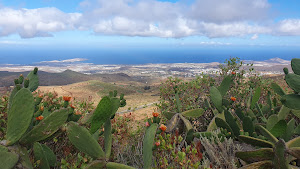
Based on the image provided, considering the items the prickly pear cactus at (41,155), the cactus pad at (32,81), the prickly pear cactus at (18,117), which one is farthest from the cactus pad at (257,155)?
the cactus pad at (32,81)

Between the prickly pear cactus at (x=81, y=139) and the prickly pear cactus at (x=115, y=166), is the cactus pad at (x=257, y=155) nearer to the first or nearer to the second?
the prickly pear cactus at (x=115, y=166)

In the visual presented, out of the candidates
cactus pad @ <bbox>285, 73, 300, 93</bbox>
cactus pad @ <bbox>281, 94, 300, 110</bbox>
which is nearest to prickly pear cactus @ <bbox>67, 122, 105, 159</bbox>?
cactus pad @ <bbox>281, 94, 300, 110</bbox>

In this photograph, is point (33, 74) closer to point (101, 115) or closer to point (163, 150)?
point (101, 115)

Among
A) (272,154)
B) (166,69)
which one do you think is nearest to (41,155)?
(272,154)

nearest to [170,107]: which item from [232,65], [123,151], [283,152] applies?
[232,65]

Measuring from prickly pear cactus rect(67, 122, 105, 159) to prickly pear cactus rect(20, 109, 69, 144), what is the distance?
0.75ft

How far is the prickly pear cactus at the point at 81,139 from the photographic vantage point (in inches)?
91.1

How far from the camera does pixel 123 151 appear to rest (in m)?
3.60

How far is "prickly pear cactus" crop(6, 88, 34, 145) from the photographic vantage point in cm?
228

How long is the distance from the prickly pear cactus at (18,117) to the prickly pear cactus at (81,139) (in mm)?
451

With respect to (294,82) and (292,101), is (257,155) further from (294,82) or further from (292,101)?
(294,82)

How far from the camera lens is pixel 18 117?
89.7 inches

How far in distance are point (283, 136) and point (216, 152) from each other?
1.28m

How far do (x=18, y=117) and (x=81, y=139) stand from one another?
68 cm
